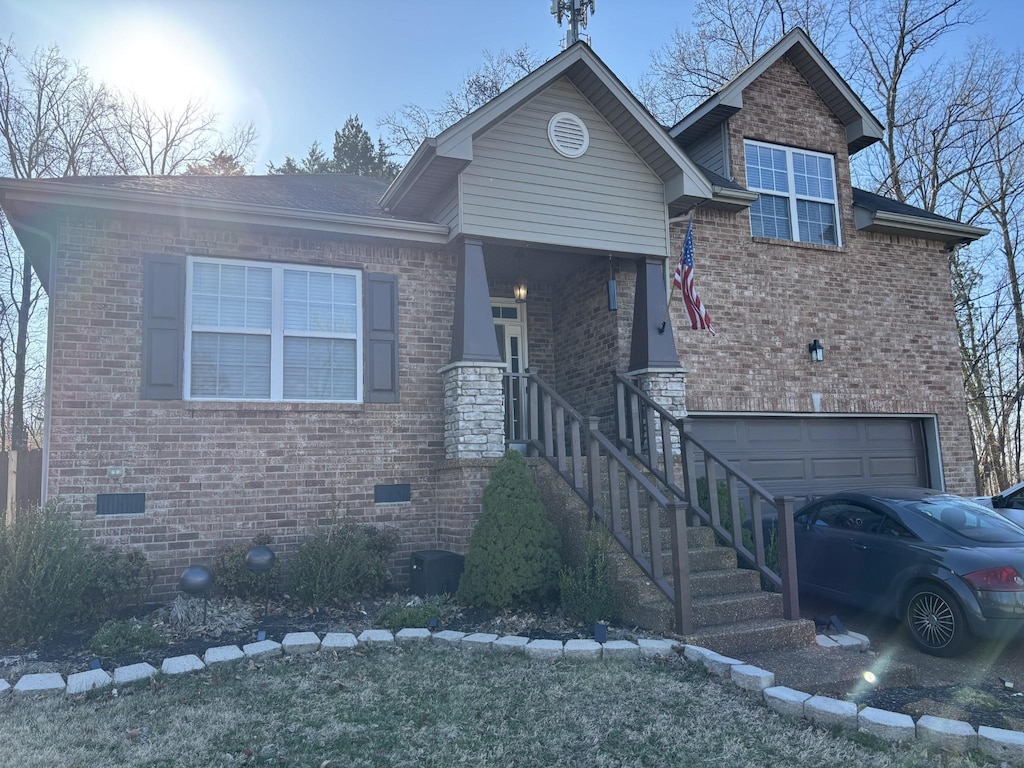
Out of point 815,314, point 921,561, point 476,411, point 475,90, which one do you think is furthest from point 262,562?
point 475,90

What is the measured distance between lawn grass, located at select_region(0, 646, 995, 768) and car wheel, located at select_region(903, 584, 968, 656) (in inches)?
89.3

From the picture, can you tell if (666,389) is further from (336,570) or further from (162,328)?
(162,328)

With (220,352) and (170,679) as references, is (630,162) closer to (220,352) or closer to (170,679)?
(220,352)

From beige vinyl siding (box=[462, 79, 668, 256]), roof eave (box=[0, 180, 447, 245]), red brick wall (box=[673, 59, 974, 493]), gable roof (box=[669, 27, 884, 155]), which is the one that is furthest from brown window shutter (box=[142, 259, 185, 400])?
gable roof (box=[669, 27, 884, 155])

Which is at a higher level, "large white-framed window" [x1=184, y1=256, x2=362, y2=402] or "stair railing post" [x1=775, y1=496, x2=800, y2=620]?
"large white-framed window" [x1=184, y1=256, x2=362, y2=402]

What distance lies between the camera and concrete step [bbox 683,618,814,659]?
19.6ft

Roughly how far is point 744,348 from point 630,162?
10.6 ft

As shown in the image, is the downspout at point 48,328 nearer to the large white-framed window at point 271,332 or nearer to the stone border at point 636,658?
the large white-framed window at point 271,332

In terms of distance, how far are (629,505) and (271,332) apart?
4.39 meters

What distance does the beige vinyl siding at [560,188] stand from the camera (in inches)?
353

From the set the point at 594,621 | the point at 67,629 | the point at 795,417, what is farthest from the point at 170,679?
the point at 795,417

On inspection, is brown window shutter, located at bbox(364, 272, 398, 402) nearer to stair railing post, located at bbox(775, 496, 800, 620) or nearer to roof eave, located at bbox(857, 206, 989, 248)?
stair railing post, located at bbox(775, 496, 800, 620)

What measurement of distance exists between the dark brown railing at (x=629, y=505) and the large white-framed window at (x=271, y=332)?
→ 2.28 m

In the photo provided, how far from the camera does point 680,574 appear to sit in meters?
6.15
